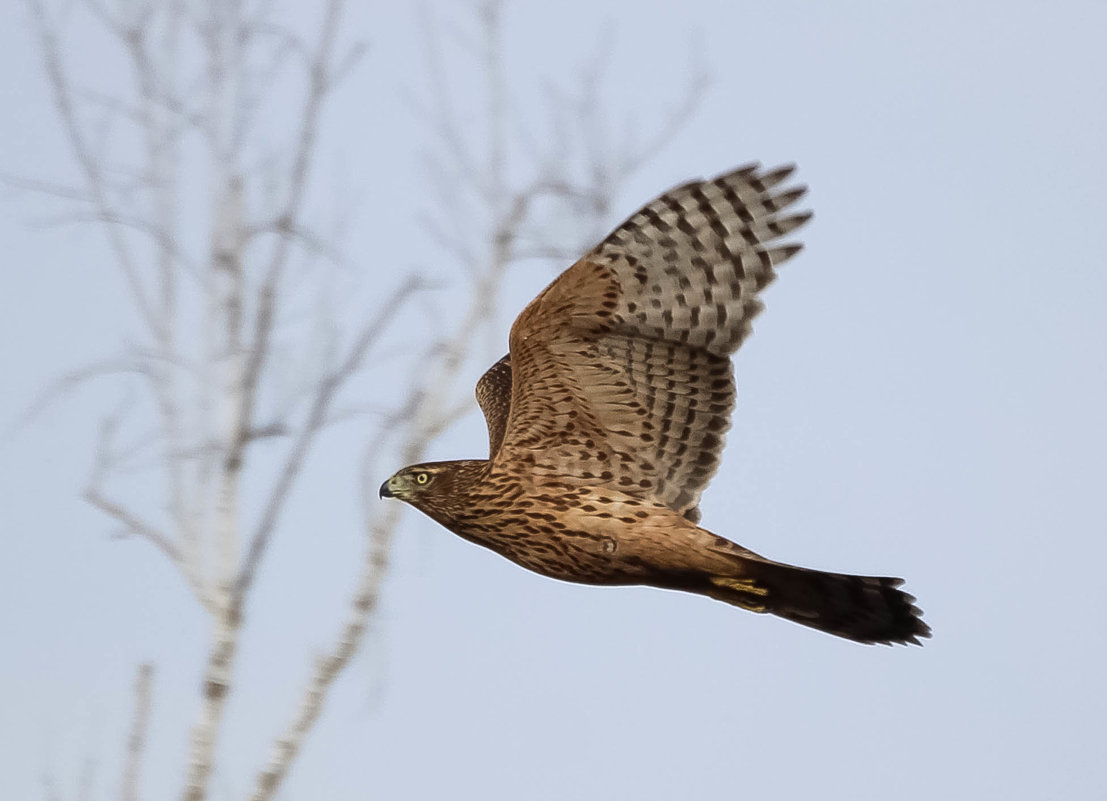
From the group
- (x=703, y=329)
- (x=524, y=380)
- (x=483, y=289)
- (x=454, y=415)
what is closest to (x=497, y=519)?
(x=524, y=380)

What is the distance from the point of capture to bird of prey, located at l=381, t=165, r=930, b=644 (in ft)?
15.4

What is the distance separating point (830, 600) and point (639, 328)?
1.01 m

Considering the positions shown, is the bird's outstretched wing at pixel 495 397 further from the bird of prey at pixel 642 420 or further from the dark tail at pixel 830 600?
the dark tail at pixel 830 600

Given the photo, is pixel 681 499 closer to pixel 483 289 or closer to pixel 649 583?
pixel 649 583

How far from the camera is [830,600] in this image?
4770 mm

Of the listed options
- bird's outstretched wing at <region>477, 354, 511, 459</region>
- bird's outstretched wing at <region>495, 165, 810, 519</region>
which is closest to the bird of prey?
bird's outstretched wing at <region>495, 165, 810, 519</region>

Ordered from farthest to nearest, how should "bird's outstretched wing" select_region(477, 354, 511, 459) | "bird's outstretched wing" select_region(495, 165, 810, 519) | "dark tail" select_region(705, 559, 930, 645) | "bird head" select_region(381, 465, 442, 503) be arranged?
"bird's outstretched wing" select_region(477, 354, 511, 459), "bird head" select_region(381, 465, 442, 503), "bird's outstretched wing" select_region(495, 165, 810, 519), "dark tail" select_region(705, 559, 930, 645)

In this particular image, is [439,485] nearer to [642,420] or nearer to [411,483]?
[411,483]

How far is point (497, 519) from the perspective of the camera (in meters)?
4.82

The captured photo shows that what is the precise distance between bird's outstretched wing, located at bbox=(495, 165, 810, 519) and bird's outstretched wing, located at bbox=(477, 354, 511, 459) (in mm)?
628

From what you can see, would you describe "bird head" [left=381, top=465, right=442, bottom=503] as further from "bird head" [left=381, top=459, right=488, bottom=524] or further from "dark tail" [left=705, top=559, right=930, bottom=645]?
"dark tail" [left=705, top=559, right=930, bottom=645]

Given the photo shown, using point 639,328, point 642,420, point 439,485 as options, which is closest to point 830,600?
point 642,420

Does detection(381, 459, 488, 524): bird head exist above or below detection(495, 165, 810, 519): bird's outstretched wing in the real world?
below

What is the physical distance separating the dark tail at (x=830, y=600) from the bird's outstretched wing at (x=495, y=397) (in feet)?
4.15
